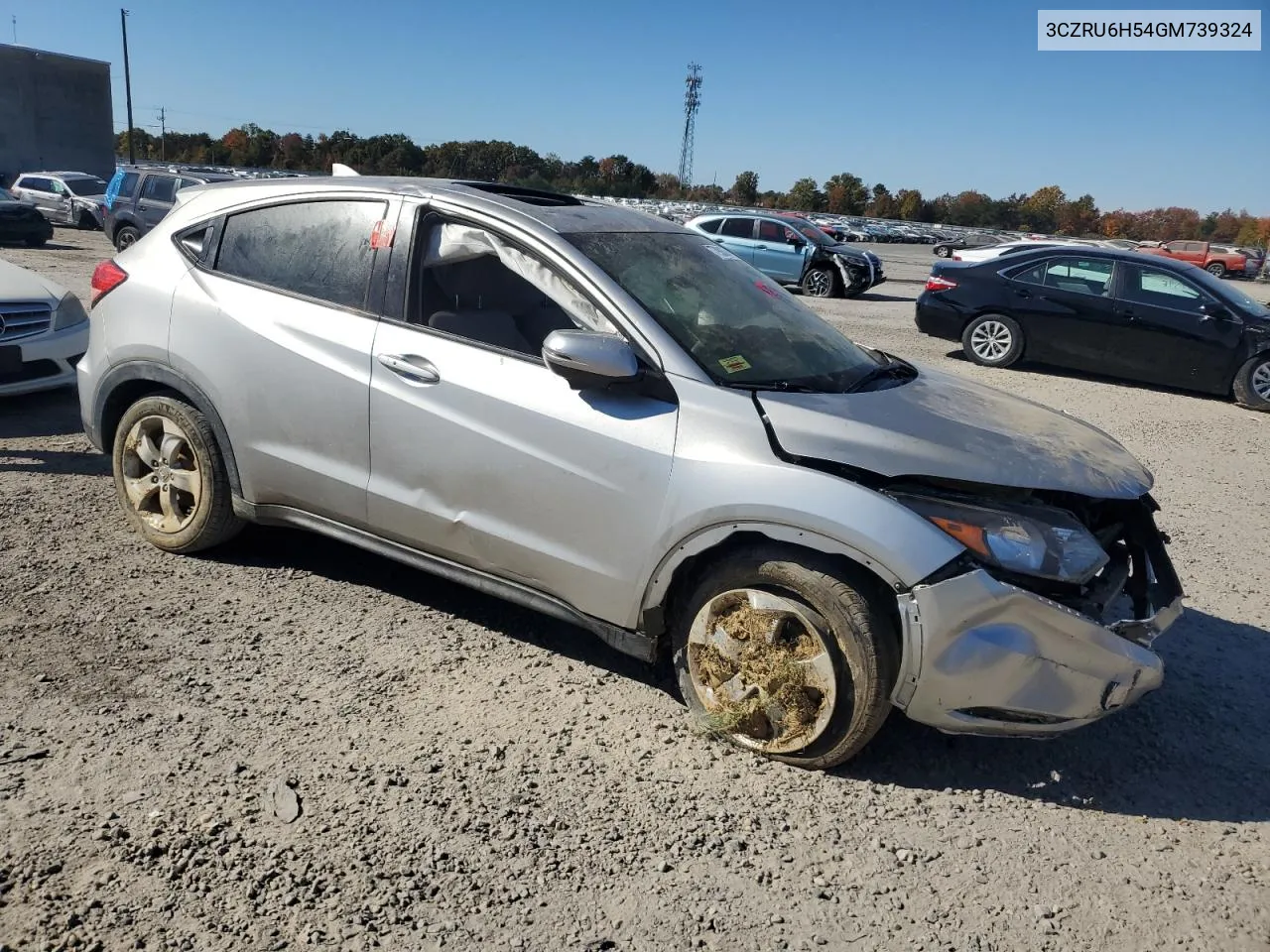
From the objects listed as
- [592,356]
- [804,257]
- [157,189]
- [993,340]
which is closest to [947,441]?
[592,356]

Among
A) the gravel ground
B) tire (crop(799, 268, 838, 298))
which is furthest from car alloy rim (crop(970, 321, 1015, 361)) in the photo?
the gravel ground

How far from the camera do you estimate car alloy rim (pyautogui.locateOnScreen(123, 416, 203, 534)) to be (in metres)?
4.32

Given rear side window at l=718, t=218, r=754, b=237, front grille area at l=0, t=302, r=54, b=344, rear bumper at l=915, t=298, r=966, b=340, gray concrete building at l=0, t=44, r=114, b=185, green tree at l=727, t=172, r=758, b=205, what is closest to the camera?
front grille area at l=0, t=302, r=54, b=344

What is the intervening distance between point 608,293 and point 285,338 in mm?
1376

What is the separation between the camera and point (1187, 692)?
396cm

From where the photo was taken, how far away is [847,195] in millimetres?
90438

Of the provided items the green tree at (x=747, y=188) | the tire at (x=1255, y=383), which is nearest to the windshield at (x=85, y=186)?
the tire at (x=1255, y=383)

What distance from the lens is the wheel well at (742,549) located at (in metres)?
2.99

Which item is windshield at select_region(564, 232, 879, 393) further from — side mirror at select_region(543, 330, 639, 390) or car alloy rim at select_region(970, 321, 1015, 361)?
car alloy rim at select_region(970, 321, 1015, 361)

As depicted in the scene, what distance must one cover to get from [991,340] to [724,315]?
9.35m

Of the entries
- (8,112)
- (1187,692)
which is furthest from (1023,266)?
(8,112)

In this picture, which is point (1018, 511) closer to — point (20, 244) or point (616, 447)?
point (616, 447)

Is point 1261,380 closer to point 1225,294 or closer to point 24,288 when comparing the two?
point 1225,294

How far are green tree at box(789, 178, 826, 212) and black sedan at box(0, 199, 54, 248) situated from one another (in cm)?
7189
